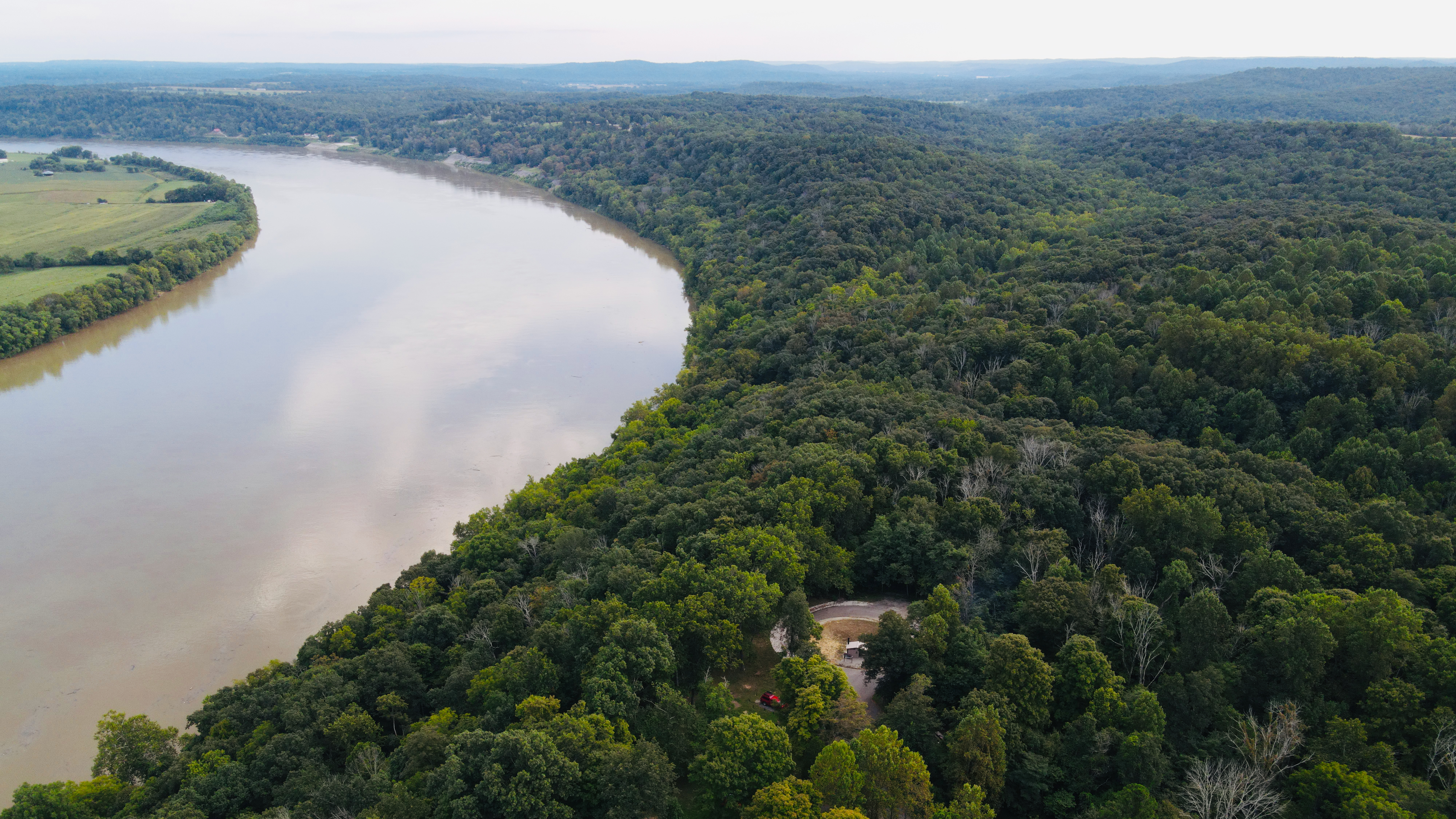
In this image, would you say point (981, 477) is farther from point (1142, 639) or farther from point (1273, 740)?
point (1273, 740)

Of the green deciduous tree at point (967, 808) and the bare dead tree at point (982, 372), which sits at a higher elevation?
the bare dead tree at point (982, 372)

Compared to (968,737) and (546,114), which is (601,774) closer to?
(968,737)

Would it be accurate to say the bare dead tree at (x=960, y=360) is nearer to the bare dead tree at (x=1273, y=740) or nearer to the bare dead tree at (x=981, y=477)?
the bare dead tree at (x=981, y=477)

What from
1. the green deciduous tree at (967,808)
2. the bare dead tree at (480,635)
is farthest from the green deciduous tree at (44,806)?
the green deciduous tree at (967,808)

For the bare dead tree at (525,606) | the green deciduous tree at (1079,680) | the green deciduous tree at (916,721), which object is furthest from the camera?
the bare dead tree at (525,606)

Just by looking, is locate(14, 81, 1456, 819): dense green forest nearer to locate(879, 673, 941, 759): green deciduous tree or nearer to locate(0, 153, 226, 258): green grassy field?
locate(879, 673, 941, 759): green deciduous tree

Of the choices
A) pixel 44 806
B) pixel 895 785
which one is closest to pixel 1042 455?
pixel 895 785
